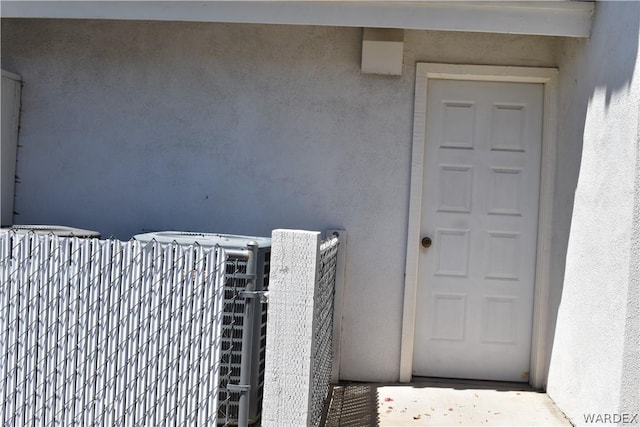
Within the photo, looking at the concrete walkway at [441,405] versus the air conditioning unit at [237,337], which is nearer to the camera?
the air conditioning unit at [237,337]

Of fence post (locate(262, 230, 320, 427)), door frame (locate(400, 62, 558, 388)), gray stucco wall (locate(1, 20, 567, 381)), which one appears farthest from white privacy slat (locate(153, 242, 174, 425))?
door frame (locate(400, 62, 558, 388))

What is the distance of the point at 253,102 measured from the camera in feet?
19.0

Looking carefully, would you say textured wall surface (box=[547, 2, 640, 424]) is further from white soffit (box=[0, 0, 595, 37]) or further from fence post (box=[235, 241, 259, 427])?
fence post (box=[235, 241, 259, 427])

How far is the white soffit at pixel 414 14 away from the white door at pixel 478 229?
0.82m

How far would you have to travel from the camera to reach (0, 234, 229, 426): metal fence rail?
3615 mm

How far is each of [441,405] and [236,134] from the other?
2.75 m

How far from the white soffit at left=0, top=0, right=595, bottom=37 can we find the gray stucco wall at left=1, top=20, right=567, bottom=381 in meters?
0.65

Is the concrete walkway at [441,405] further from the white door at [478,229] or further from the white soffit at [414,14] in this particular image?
the white soffit at [414,14]

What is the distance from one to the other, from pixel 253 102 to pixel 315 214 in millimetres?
1087

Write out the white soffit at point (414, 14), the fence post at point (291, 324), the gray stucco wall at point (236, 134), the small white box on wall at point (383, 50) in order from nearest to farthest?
the fence post at point (291, 324), the white soffit at point (414, 14), the small white box on wall at point (383, 50), the gray stucco wall at point (236, 134)

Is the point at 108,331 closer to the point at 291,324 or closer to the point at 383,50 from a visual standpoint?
the point at 291,324

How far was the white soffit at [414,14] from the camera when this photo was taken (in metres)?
5.00

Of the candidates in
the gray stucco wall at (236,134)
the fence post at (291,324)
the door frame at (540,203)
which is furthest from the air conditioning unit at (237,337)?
the door frame at (540,203)

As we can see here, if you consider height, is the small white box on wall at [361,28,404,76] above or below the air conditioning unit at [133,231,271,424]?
above
